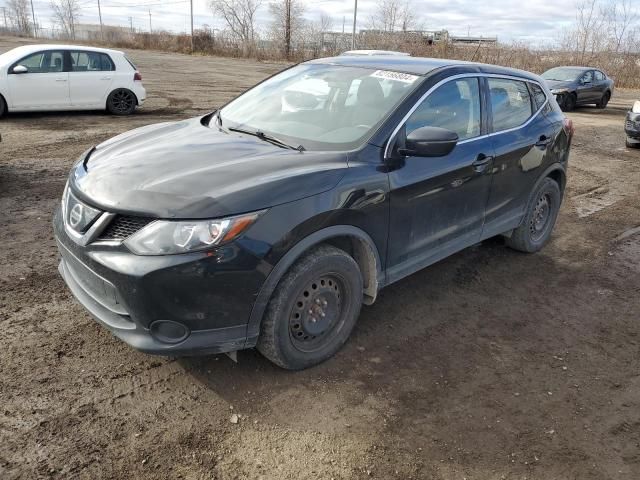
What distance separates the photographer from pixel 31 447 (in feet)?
8.21

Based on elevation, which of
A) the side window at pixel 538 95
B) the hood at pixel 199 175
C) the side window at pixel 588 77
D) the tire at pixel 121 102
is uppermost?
the side window at pixel 538 95

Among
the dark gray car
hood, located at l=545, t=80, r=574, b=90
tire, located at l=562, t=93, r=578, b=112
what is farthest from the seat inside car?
tire, located at l=562, t=93, r=578, b=112

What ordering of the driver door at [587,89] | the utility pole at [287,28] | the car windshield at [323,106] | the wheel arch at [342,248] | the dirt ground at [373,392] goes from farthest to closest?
the utility pole at [287,28] < the driver door at [587,89] < the car windshield at [323,106] < the wheel arch at [342,248] < the dirt ground at [373,392]

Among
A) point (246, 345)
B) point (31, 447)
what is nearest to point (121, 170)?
point (246, 345)

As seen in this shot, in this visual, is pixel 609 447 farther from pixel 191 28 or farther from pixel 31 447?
pixel 191 28

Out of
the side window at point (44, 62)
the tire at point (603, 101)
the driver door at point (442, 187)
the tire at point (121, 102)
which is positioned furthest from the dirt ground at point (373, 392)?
the tire at point (603, 101)

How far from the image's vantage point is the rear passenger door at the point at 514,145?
427 cm

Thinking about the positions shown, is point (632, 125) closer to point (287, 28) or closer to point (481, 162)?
point (481, 162)

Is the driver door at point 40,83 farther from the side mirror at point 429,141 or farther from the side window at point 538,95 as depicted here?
the side mirror at point 429,141

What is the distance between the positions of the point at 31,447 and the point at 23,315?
136cm

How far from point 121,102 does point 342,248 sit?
10521 mm

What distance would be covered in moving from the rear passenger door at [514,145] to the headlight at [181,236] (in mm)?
2461

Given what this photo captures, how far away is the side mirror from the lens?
3.24 meters

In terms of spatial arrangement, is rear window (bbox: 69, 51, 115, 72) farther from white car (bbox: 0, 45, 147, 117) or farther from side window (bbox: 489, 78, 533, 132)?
side window (bbox: 489, 78, 533, 132)
